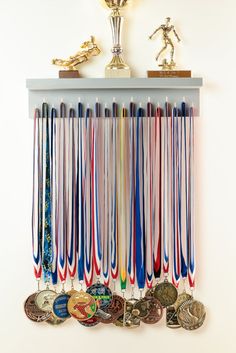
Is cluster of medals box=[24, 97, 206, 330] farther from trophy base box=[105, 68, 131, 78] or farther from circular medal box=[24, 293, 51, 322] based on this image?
trophy base box=[105, 68, 131, 78]

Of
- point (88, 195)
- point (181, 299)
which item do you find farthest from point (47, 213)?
point (181, 299)

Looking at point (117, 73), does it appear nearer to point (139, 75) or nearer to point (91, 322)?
point (139, 75)

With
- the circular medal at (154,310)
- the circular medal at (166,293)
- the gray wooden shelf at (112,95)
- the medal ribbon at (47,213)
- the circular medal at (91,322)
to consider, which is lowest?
the circular medal at (91,322)

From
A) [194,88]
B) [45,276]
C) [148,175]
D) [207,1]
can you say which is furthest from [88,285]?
[207,1]

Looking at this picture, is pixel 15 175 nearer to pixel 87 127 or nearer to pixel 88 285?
pixel 87 127

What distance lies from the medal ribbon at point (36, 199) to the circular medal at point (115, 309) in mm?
286

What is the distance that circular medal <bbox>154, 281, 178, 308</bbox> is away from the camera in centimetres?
206

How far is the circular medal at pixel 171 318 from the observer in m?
2.07

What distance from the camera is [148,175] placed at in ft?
6.69

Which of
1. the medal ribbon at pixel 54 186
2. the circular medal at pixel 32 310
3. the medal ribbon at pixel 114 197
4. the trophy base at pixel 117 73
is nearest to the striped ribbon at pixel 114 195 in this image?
the medal ribbon at pixel 114 197

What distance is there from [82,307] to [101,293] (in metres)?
0.09

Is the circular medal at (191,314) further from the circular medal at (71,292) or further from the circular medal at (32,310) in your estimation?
the circular medal at (32,310)

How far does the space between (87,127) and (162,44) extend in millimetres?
415

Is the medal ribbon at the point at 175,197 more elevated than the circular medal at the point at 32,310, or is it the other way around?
the medal ribbon at the point at 175,197
